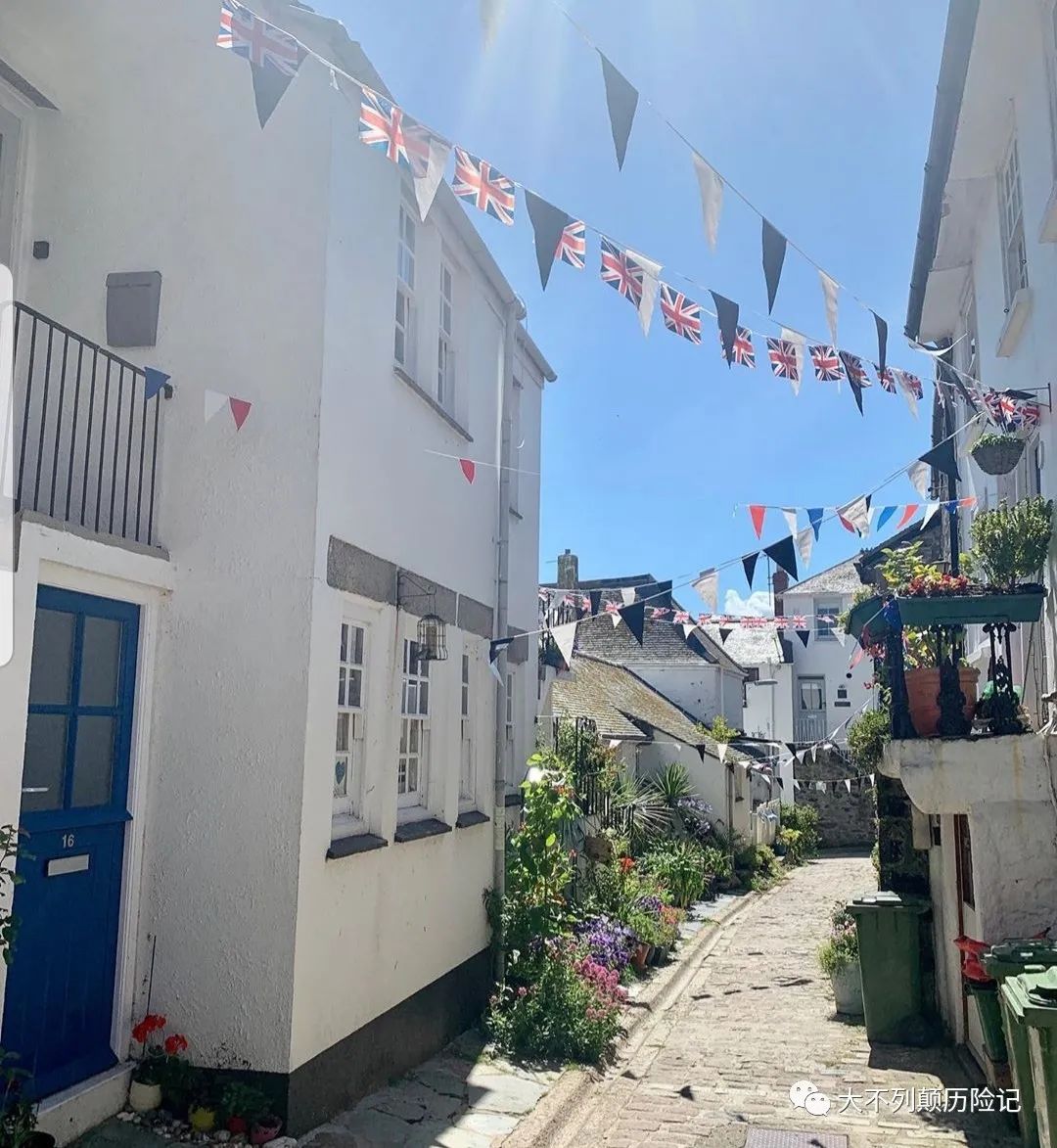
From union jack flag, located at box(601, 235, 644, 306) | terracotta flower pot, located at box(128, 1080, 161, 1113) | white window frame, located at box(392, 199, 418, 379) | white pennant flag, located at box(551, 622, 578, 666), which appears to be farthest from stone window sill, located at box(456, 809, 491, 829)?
union jack flag, located at box(601, 235, 644, 306)

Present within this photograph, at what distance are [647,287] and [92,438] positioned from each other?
3590 mm

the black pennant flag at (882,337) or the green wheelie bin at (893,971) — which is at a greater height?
the black pennant flag at (882,337)

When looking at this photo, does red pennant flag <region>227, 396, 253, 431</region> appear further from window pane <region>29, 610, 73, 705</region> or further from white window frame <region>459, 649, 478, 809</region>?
white window frame <region>459, 649, 478, 809</region>

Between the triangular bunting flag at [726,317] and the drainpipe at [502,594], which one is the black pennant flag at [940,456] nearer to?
the triangular bunting flag at [726,317]

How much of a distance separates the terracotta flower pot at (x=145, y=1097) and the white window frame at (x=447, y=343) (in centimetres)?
551

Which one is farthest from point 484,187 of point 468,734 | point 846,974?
point 846,974

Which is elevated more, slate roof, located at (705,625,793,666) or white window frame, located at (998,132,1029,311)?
white window frame, located at (998,132,1029,311)

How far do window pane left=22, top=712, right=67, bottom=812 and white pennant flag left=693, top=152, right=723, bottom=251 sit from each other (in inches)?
170

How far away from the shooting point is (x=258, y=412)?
628 cm

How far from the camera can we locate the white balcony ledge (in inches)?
257

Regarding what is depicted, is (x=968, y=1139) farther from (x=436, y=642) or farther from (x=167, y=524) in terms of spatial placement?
(x=167, y=524)

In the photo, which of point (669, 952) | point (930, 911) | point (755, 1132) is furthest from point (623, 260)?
point (669, 952)

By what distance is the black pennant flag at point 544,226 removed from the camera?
18.9 ft

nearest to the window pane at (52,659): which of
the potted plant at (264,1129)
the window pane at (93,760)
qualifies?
the window pane at (93,760)
